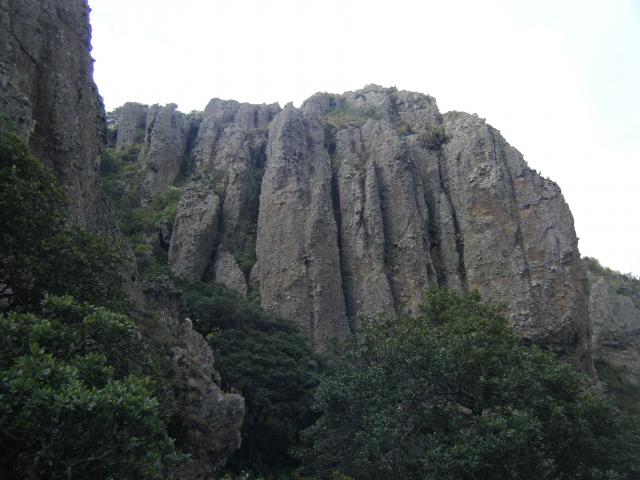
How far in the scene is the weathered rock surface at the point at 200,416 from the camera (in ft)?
51.3

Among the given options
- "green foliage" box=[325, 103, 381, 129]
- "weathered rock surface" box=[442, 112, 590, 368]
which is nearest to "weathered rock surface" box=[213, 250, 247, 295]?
"weathered rock surface" box=[442, 112, 590, 368]

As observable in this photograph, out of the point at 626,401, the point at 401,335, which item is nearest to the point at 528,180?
the point at 626,401

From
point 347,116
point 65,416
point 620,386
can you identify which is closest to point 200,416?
point 65,416

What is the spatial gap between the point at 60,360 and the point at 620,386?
41528 mm

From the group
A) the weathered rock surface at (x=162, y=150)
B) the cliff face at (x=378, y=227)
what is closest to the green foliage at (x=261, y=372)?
the cliff face at (x=378, y=227)

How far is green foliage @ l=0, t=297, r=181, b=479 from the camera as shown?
773cm

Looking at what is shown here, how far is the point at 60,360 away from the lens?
373 inches

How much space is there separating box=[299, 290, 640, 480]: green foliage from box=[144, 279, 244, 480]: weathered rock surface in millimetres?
4710

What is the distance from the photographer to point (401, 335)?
2119 cm

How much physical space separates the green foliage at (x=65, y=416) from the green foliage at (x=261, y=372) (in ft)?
54.1

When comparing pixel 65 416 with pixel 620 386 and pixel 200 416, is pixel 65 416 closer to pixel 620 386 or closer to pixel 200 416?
pixel 200 416

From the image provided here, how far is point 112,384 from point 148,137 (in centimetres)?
4431

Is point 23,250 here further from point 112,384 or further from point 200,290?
point 200,290

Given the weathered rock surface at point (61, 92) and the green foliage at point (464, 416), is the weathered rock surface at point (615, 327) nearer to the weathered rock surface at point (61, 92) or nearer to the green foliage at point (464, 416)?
the green foliage at point (464, 416)
